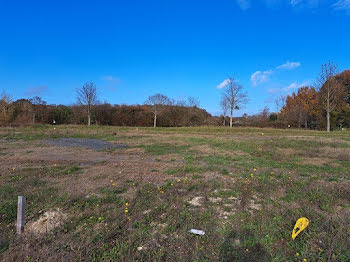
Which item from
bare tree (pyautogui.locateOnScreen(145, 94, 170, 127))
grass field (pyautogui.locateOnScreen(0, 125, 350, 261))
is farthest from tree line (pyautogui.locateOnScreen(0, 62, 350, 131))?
grass field (pyautogui.locateOnScreen(0, 125, 350, 261))

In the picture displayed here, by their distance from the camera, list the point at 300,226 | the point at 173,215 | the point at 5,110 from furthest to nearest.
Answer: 1. the point at 5,110
2. the point at 173,215
3. the point at 300,226

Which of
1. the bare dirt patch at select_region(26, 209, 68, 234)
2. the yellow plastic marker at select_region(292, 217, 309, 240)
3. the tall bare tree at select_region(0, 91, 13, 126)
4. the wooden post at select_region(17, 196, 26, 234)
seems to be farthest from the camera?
the tall bare tree at select_region(0, 91, 13, 126)

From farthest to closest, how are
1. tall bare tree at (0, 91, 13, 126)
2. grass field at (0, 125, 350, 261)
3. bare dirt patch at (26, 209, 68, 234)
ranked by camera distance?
tall bare tree at (0, 91, 13, 126), bare dirt patch at (26, 209, 68, 234), grass field at (0, 125, 350, 261)

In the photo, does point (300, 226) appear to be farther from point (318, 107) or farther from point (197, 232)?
point (318, 107)

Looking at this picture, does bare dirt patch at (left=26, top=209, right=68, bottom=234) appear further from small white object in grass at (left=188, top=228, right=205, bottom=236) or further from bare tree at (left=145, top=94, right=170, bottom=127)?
bare tree at (left=145, top=94, right=170, bottom=127)

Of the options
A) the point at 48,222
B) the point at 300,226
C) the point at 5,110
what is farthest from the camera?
the point at 5,110

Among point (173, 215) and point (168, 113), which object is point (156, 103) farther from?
point (173, 215)

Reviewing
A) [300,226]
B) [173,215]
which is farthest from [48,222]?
[300,226]

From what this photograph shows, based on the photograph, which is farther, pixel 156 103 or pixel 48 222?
pixel 156 103

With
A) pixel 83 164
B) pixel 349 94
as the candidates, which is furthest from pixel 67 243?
pixel 349 94

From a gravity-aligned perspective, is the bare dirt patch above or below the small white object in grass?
below

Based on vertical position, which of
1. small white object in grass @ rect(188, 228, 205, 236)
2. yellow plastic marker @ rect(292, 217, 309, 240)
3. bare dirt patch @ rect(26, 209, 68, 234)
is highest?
yellow plastic marker @ rect(292, 217, 309, 240)

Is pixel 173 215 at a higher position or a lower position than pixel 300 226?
lower

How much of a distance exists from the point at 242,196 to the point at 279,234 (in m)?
1.46
